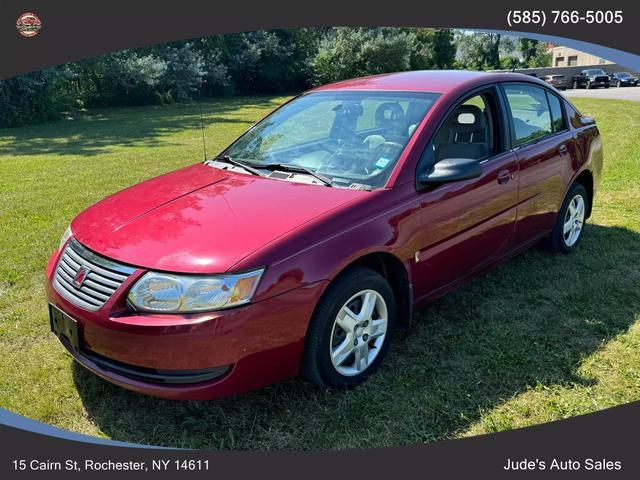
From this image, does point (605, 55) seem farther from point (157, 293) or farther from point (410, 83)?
point (157, 293)

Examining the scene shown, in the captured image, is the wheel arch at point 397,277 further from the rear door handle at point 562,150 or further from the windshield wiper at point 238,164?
the rear door handle at point 562,150

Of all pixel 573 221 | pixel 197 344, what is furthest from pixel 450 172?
pixel 573 221

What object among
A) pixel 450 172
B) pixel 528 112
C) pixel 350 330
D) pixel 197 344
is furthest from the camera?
pixel 528 112

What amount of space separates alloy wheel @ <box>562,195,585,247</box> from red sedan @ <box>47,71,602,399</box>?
0.48 meters

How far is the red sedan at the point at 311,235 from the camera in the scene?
2.71 m

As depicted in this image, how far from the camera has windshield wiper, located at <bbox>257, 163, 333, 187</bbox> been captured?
3451 millimetres

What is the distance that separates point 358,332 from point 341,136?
1411 millimetres

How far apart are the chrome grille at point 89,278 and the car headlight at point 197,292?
19 cm

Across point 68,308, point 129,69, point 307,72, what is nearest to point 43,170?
point 68,308

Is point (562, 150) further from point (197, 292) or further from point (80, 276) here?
point (80, 276)

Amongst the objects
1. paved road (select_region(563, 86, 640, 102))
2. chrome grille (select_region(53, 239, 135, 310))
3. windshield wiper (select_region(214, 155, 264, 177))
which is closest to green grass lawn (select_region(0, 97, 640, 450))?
chrome grille (select_region(53, 239, 135, 310))

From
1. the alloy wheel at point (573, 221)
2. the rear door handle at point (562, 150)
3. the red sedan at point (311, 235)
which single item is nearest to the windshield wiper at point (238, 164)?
the red sedan at point (311, 235)

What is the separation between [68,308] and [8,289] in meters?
2.22

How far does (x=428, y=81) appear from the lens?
411 centimetres
